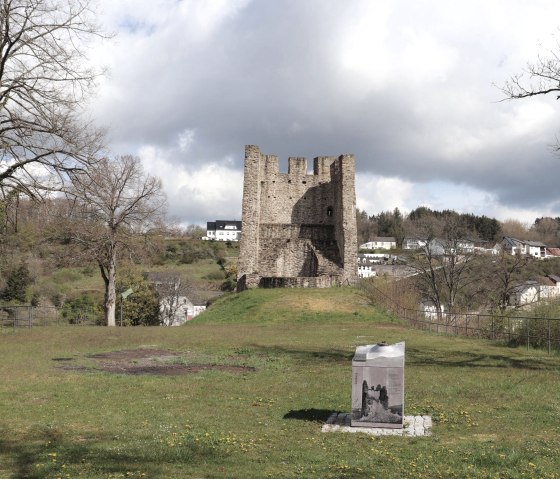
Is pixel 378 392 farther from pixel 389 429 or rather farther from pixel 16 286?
pixel 16 286

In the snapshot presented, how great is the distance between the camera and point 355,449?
8484 millimetres

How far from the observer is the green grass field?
24.5ft

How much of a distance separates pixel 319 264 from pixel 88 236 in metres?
16.1

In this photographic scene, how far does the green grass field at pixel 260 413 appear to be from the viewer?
7457 mm

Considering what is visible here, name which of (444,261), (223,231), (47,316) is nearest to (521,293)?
(444,261)

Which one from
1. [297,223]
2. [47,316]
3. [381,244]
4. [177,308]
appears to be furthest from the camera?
[381,244]

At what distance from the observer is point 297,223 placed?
4953 cm

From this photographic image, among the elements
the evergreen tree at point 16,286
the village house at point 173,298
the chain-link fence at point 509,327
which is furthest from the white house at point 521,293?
the evergreen tree at point 16,286

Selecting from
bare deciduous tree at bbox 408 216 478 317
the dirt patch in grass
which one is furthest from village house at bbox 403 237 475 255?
the dirt patch in grass

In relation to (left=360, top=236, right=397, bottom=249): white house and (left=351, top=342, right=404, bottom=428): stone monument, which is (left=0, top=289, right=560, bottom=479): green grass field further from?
(left=360, top=236, right=397, bottom=249): white house

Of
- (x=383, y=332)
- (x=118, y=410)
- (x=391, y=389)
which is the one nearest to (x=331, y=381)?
(x=391, y=389)

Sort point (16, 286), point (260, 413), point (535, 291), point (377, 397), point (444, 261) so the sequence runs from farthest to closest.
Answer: point (535, 291), point (444, 261), point (16, 286), point (260, 413), point (377, 397)

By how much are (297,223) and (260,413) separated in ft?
128

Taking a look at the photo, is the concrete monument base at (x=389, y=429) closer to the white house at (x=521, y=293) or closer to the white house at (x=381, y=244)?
the white house at (x=521, y=293)
